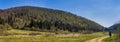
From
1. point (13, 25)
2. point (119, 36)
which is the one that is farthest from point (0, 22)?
point (119, 36)

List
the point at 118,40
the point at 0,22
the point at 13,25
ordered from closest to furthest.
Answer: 1. the point at 118,40
2. the point at 0,22
3. the point at 13,25

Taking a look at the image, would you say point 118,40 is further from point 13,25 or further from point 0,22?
point 13,25

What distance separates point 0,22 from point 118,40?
5739 inches

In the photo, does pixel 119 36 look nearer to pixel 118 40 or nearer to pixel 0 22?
pixel 118 40

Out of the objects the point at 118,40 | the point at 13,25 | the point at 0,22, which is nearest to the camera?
the point at 118,40

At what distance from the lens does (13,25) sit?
19938 centimetres

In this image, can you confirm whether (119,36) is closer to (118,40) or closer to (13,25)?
(118,40)

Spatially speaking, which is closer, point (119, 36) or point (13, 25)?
point (119, 36)

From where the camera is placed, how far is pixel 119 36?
41656 millimetres

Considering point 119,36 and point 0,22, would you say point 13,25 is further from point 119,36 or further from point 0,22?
point 119,36

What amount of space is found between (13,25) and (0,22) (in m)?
19.8

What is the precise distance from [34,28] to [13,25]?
13771mm

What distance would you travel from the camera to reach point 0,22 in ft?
591

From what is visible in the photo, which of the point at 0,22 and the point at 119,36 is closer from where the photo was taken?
the point at 119,36
